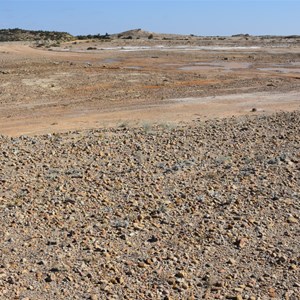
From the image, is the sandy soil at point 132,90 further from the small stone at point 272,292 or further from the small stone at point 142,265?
the small stone at point 272,292

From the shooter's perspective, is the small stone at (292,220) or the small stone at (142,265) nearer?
the small stone at (142,265)

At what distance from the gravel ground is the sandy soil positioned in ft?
16.7

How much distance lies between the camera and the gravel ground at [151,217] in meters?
6.39

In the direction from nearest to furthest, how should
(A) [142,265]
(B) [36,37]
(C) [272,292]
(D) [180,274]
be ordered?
(C) [272,292] → (D) [180,274] → (A) [142,265] → (B) [36,37]

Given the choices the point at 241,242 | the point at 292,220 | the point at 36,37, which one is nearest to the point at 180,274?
the point at 241,242

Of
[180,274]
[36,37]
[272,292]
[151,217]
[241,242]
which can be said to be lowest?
[272,292]

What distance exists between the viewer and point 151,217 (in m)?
8.12

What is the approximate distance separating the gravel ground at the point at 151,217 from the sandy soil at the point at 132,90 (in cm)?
508

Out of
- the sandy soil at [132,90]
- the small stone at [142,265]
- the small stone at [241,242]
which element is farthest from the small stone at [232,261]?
the sandy soil at [132,90]

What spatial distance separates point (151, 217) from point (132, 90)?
53.8 feet

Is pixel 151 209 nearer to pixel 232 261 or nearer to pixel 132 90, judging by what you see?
pixel 232 261

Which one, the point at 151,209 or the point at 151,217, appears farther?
the point at 151,209

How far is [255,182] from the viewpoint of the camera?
9484 millimetres

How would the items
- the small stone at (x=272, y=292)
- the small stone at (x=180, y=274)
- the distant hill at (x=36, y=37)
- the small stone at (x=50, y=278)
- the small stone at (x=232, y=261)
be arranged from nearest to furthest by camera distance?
the small stone at (x=272, y=292) → the small stone at (x=50, y=278) → the small stone at (x=180, y=274) → the small stone at (x=232, y=261) → the distant hill at (x=36, y=37)
